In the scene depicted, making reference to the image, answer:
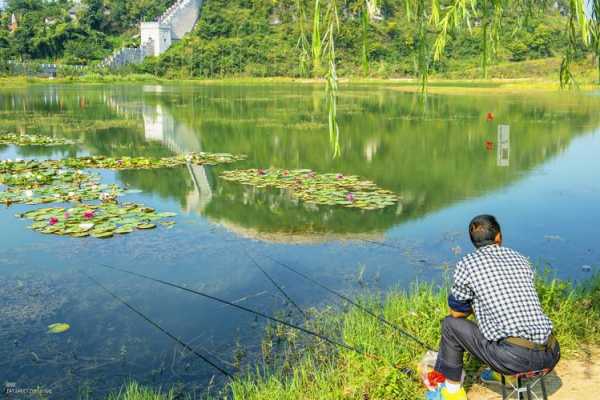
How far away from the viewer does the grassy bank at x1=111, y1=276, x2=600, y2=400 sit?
3523 millimetres

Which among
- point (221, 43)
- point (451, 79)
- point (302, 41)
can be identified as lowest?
point (302, 41)

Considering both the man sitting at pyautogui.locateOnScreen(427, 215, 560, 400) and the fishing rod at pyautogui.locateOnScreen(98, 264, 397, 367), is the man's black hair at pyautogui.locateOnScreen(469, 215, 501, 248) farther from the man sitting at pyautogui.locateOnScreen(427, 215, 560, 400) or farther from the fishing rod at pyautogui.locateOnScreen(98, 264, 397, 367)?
the fishing rod at pyautogui.locateOnScreen(98, 264, 397, 367)

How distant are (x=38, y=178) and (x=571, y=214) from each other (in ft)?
25.7

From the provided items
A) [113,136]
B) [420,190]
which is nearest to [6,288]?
[420,190]

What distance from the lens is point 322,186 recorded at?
30.3 ft

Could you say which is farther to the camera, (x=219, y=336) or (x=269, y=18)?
(x=269, y=18)

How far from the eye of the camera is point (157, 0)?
8781cm

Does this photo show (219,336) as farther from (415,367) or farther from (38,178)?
(38,178)

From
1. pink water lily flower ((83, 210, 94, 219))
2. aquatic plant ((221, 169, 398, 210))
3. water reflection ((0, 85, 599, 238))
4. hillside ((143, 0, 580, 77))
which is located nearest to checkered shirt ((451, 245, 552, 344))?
water reflection ((0, 85, 599, 238))

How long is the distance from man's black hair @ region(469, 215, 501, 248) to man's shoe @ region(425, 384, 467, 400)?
77 centimetres

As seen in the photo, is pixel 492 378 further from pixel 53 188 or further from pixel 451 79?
pixel 451 79

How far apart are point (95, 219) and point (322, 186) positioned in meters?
3.44

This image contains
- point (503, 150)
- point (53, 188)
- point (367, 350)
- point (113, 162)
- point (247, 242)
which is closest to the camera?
point (367, 350)

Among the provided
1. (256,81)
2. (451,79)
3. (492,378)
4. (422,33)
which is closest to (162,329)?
(492,378)
